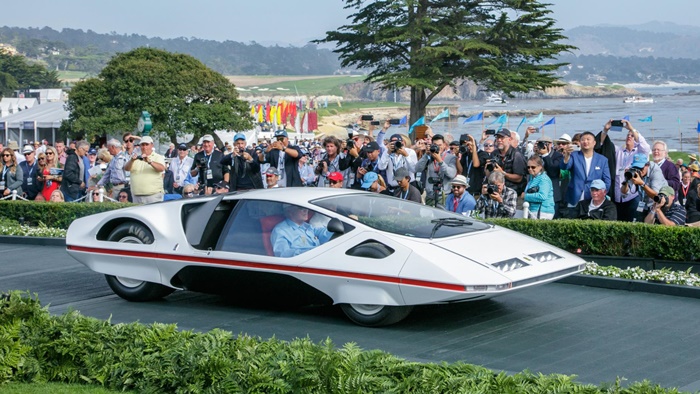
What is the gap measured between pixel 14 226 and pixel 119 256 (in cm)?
793

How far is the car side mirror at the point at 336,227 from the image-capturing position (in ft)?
29.4

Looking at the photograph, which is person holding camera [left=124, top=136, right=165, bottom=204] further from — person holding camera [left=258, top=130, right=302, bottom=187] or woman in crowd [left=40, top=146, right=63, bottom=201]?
woman in crowd [left=40, top=146, right=63, bottom=201]

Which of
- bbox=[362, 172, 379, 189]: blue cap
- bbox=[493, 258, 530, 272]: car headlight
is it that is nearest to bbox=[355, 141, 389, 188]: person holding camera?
bbox=[362, 172, 379, 189]: blue cap

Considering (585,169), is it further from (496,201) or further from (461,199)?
(461,199)

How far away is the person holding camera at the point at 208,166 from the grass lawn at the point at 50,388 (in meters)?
9.78

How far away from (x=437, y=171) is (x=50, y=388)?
8.84 metres

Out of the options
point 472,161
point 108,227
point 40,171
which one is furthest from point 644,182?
point 40,171

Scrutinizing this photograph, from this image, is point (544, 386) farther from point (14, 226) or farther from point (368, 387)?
point (14, 226)

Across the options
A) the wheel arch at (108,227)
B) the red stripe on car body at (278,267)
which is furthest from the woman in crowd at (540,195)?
the wheel arch at (108,227)

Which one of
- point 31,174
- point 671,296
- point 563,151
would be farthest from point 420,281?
point 31,174

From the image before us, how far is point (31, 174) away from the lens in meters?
19.8

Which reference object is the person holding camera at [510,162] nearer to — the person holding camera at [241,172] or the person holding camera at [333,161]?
the person holding camera at [333,161]

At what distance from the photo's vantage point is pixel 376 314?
8.77 meters

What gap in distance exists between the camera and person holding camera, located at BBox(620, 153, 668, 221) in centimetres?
1280
